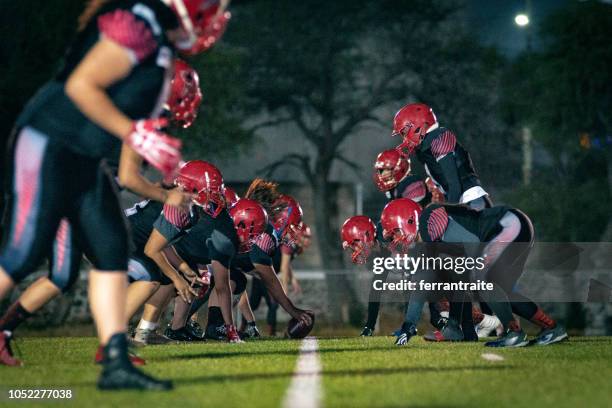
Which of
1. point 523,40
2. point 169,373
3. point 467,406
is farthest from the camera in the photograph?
point 523,40

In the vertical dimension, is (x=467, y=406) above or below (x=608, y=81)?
below

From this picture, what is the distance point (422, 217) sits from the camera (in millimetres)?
10531

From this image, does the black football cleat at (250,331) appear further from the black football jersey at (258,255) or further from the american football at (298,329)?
the american football at (298,329)

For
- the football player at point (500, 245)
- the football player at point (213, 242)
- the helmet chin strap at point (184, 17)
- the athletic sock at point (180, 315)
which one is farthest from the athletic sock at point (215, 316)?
the helmet chin strap at point (184, 17)

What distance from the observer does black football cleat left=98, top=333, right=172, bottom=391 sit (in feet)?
18.5

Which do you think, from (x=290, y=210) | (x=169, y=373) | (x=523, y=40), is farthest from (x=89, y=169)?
(x=523, y=40)

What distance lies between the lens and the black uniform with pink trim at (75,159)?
5832 mm

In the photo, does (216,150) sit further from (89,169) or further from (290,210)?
(89,169)

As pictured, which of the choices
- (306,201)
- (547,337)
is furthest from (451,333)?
(306,201)

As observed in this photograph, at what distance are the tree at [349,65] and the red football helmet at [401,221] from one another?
16.3 meters

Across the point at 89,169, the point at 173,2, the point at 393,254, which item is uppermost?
the point at 173,2

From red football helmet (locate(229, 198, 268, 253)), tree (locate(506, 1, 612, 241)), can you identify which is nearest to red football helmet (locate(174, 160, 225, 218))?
red football helmet (locate(229, 198, 268, 253))

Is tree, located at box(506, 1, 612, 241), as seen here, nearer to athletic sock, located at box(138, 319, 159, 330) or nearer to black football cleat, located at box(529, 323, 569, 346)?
black football cleat, located at box(529, 323, 569, 346)

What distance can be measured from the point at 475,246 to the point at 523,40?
2170 cm
